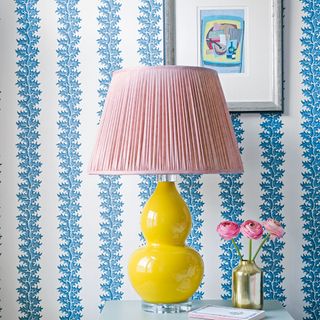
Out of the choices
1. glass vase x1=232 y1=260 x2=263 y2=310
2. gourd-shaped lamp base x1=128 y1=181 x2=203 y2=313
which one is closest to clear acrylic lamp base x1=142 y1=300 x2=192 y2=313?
gourd-shaped lamp base x1=128 y1=181 x2=203 y2=313

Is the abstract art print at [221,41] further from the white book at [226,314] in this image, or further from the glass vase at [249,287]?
the white book at [226,314]

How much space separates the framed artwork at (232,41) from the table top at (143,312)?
0.64 metres

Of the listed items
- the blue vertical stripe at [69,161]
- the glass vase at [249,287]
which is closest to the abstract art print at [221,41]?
the blue vertical stripe at [69,161]

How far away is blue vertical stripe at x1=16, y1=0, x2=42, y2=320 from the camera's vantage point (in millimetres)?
2213

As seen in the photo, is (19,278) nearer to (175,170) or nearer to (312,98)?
(175,170)

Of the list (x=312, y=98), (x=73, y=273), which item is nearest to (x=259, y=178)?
(x=312, y=98)

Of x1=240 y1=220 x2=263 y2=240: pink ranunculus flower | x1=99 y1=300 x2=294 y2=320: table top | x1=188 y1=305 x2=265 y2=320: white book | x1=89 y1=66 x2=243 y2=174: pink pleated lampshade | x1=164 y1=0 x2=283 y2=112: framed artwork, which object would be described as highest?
x1=164 y1=0 x2=283 y2=112: framed artwork

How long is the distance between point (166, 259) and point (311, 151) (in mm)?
654

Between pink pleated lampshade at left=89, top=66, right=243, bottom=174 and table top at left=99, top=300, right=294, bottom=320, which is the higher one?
pink pleated lampshade at left=89, top=66, right=243, bottom=174

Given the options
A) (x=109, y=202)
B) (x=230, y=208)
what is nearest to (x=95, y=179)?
(x=109, y=202)

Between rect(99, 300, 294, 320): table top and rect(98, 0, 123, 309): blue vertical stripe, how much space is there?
163 mm

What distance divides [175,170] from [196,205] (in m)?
0.53

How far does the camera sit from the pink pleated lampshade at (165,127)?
1.72 metres

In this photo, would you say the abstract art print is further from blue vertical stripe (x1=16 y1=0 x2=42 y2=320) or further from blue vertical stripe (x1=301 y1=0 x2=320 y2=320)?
blue vertical stripe (x1=16 y1=0 x2=42 y2=320)
